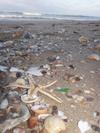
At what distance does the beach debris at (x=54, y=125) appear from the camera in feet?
9.13

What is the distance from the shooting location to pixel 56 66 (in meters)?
4.62

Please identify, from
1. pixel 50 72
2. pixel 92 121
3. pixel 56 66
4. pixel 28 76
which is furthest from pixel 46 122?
pixel 56 66

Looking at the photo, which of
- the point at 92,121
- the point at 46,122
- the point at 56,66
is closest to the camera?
the point at 46,122

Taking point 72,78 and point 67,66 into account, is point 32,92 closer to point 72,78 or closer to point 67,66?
point 72,78

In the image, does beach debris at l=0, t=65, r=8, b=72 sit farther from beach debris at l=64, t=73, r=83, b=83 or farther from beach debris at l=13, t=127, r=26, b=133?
beach debris at l=13, t=127, r=26, b=133

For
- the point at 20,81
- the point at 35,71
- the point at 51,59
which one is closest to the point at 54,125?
the point at 20,81

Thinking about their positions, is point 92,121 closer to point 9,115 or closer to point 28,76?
point 9,115

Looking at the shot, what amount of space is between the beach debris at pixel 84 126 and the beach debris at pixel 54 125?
0.61 feet

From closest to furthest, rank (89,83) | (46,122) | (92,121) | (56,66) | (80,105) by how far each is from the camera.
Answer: (46,122), (92,121), (80,105), (89,83), (56,66)

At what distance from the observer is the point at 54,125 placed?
2.79 metres

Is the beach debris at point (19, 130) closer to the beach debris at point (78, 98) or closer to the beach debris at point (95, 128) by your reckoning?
the beach debris at point (95, 128)

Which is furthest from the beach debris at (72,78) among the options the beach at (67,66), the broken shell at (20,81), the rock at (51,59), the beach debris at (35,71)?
the rock at (51,59)

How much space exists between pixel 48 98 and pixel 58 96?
161mm

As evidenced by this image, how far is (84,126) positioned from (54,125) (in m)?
0.35
